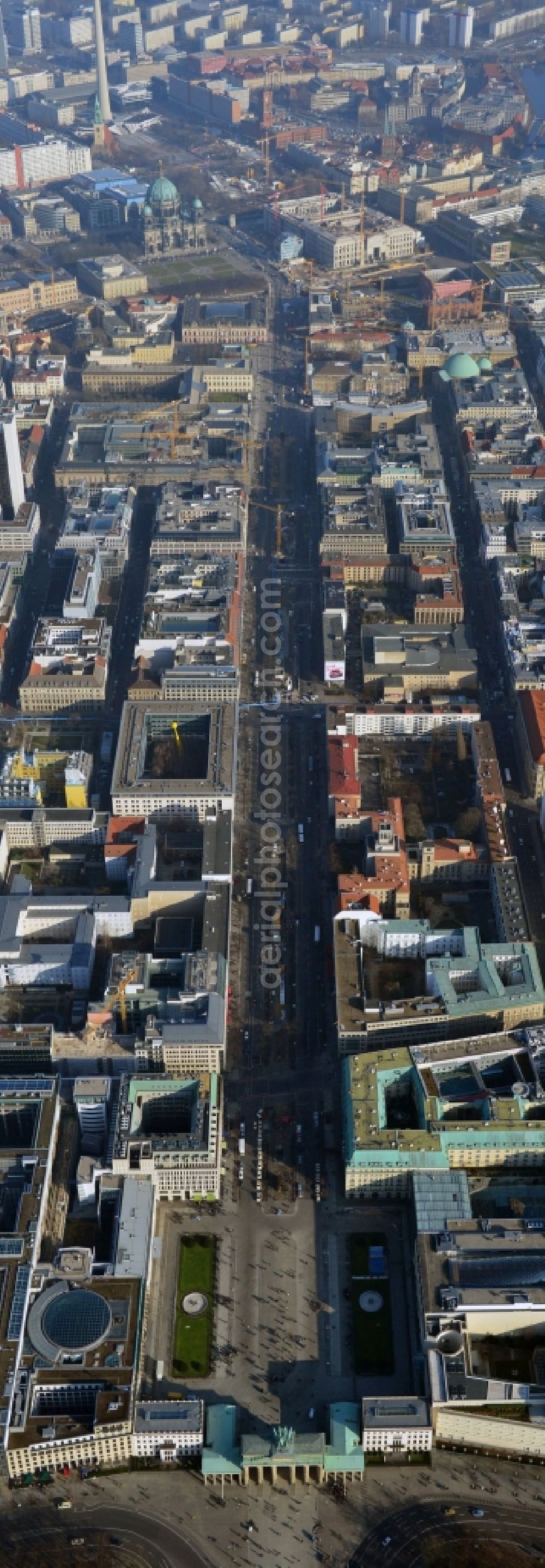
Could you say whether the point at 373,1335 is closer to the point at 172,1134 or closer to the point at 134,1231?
→ the point at 134,1231

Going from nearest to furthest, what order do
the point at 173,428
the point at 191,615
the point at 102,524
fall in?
the point at 191,615, the point at 102,524, the point at 173,428

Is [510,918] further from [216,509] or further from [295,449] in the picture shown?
[295,449]

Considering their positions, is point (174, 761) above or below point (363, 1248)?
above

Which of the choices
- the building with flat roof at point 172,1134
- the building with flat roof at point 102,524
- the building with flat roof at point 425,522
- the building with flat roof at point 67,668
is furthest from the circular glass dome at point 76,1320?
the building with flat roof at point 425,522

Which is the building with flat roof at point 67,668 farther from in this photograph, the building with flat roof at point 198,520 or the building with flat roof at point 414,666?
the building with flat roof at point 414,666

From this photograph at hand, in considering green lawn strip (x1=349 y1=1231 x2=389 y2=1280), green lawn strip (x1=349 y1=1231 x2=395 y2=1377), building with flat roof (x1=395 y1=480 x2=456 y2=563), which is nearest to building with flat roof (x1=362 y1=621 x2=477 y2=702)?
building with flat roof (x1=395 y1=480 x2=456 y2=563)

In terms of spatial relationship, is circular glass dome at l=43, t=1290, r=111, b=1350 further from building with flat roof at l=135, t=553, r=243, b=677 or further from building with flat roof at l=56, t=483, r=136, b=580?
building with flat roof at l=56, t=483, r=136, b=580

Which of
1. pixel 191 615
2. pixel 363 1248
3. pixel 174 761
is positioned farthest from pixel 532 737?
pixel 363 1248
